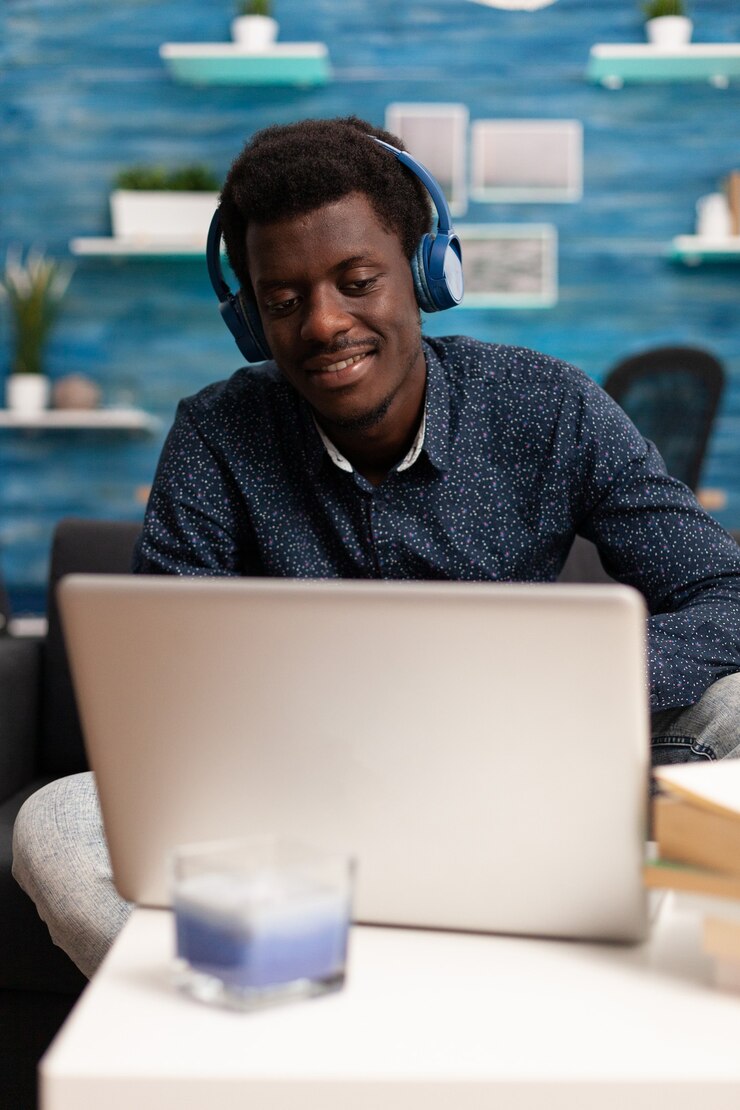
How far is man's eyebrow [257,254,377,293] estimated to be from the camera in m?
1.37

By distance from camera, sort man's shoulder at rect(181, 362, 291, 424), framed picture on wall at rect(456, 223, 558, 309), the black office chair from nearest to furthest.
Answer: man's shoulder at rect(181, 362, 291, 424)
the black office chair
framed picture on wall at rect(456, 223, 558, 309)

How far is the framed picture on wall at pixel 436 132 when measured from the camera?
3943mm

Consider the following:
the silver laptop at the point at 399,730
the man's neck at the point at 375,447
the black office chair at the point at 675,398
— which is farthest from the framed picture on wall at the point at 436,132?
the silver laptop at the point at 399,730

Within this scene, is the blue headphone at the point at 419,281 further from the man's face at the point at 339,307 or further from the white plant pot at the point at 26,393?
the white plant pot at the point at 26,393

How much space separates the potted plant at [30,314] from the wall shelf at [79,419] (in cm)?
5

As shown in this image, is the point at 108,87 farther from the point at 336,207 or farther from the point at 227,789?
the point at 227,789

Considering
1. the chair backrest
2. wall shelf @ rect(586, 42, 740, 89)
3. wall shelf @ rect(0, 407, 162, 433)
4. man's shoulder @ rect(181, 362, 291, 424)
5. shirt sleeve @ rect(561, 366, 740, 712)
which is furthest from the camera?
wall shelf @ rect(0, 407, 162, 433)

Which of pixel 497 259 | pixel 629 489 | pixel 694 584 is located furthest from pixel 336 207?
pixel 497 259

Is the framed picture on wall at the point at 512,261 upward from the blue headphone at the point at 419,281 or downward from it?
downward

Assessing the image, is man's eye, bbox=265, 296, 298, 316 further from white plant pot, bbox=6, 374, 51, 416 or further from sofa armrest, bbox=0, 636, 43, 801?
white plant pot, bbox=6, 374, 51, 416

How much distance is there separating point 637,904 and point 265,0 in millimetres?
3694

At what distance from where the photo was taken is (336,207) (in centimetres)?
137

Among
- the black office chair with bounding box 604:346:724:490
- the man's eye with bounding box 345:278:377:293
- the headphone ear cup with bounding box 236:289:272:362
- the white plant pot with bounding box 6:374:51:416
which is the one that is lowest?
the white plant pot with bounding box 6:374:51:416

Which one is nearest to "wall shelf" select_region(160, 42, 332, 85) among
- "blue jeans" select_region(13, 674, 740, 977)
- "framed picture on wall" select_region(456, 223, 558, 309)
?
"framed picture on wall" select_region(456, 223, 558, 309)
